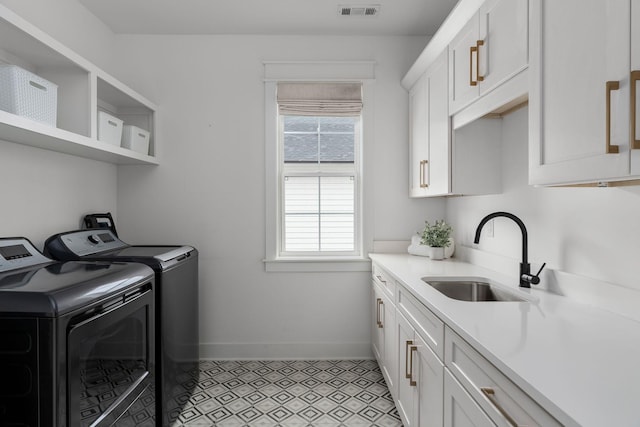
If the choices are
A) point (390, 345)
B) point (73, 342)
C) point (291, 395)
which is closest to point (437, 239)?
point (390, 345)

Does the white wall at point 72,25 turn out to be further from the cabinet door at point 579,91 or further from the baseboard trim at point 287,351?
the cabinet door at point 579,91

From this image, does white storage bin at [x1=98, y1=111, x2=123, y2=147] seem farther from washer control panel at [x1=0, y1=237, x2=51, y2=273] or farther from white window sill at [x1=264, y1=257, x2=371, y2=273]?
white window sill at [x1=264, y1=257, x2=371, y2=273]

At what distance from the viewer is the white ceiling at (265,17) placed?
2.51 meters

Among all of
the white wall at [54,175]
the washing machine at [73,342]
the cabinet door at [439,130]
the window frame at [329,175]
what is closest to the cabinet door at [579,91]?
the cabinet door at [439,130]

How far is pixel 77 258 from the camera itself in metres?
2.02

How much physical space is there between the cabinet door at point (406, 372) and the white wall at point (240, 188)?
39.5 inches

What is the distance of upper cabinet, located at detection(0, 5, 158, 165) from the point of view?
1.54m

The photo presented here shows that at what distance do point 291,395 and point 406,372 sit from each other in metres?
1.02

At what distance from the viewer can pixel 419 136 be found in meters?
2.68

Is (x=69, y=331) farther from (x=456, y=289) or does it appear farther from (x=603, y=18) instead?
(x=603, y=18)

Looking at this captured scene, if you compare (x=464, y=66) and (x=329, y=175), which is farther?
(x=329, y=175)

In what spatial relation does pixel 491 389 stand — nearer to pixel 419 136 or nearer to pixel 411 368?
pixel 411 368

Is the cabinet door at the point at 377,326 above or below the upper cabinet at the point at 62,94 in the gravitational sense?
below

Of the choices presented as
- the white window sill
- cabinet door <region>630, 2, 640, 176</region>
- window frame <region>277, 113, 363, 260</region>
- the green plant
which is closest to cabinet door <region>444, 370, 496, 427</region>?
cabinet door <region>630, 2, 640, 176</region>
